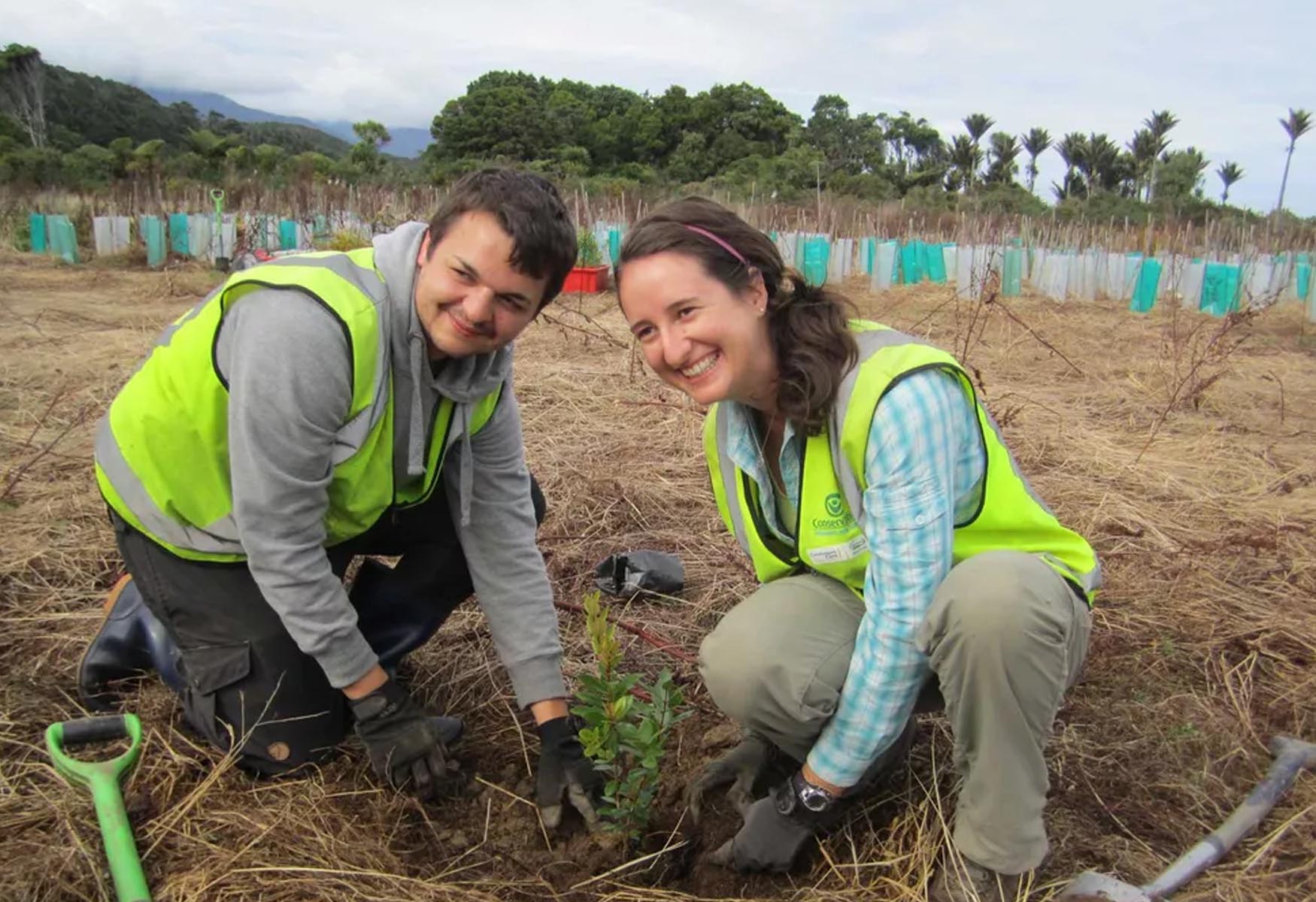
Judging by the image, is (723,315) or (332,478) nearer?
(723,315)

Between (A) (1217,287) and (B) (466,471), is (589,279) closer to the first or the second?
(A) (1217,287)

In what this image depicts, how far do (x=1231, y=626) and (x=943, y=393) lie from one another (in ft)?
5.00

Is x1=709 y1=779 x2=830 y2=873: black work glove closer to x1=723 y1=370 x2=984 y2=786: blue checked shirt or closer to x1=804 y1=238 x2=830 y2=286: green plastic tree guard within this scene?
x1=723 y1=370 x2=984 y2=786: blue checked shirt

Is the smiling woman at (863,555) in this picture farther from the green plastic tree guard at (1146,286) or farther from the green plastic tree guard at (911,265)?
the green plastic tree guard at (911,265)

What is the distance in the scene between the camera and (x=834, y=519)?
5.46 feet

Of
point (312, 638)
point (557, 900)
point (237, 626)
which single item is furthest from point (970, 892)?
point (237, 626)

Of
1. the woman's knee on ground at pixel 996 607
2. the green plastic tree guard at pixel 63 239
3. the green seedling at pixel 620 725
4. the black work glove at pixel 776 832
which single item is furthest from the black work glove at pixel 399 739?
the green plastic tree guard at pixel 63 239

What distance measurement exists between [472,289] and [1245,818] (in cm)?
166

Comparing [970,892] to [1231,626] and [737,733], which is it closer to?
[737,733]


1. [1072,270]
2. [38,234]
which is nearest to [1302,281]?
[1072,270]

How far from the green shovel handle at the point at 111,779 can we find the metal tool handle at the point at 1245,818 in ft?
5.24

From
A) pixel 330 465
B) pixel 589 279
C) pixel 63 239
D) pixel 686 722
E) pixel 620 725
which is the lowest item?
→ pixel 686 722

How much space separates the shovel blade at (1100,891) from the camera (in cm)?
147

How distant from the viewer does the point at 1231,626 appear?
2.44 m
